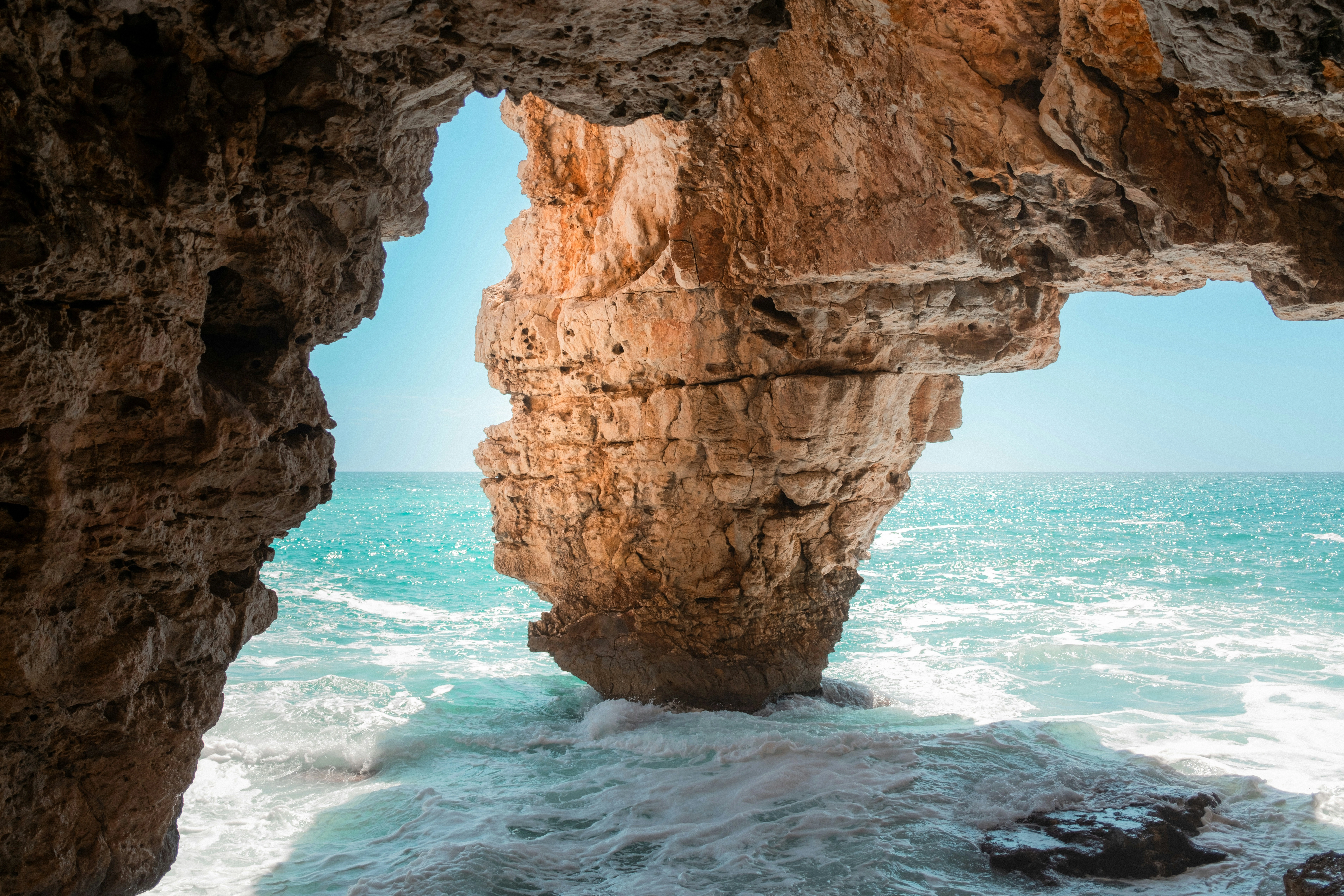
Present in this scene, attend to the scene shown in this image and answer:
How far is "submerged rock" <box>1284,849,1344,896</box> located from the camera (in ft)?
17.2

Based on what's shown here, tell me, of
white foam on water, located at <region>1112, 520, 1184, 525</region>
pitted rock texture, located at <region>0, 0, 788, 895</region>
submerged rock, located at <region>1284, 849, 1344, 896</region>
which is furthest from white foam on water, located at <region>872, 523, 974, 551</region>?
pitted rock texture, located at <region>0, 0, 788, 895</region>

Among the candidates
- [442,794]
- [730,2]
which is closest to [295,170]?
[730,2]

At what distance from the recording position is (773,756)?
885 centimetres

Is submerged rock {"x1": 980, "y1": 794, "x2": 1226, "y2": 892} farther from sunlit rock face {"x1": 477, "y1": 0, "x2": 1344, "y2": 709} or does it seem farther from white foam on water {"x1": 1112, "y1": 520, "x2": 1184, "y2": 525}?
white foam on water {"x1": 1112, "y1": 520, "x2": 1184, "y2": 525}

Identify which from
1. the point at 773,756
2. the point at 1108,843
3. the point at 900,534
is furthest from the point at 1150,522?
the point at 1108,843

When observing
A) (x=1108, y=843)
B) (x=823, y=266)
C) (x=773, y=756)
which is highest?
(x=823, y=266)

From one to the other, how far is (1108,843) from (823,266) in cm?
545

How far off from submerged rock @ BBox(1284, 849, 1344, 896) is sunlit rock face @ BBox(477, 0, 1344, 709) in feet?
12.5

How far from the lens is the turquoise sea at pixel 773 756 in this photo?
6.56m

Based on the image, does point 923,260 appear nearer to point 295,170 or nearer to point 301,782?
point 295,170

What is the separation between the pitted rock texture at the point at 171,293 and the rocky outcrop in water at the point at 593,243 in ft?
0.04

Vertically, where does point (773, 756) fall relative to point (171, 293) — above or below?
below

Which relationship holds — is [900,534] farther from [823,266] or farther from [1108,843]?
[823,266]

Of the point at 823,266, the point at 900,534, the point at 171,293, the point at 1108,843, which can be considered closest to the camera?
the point at 171,293
